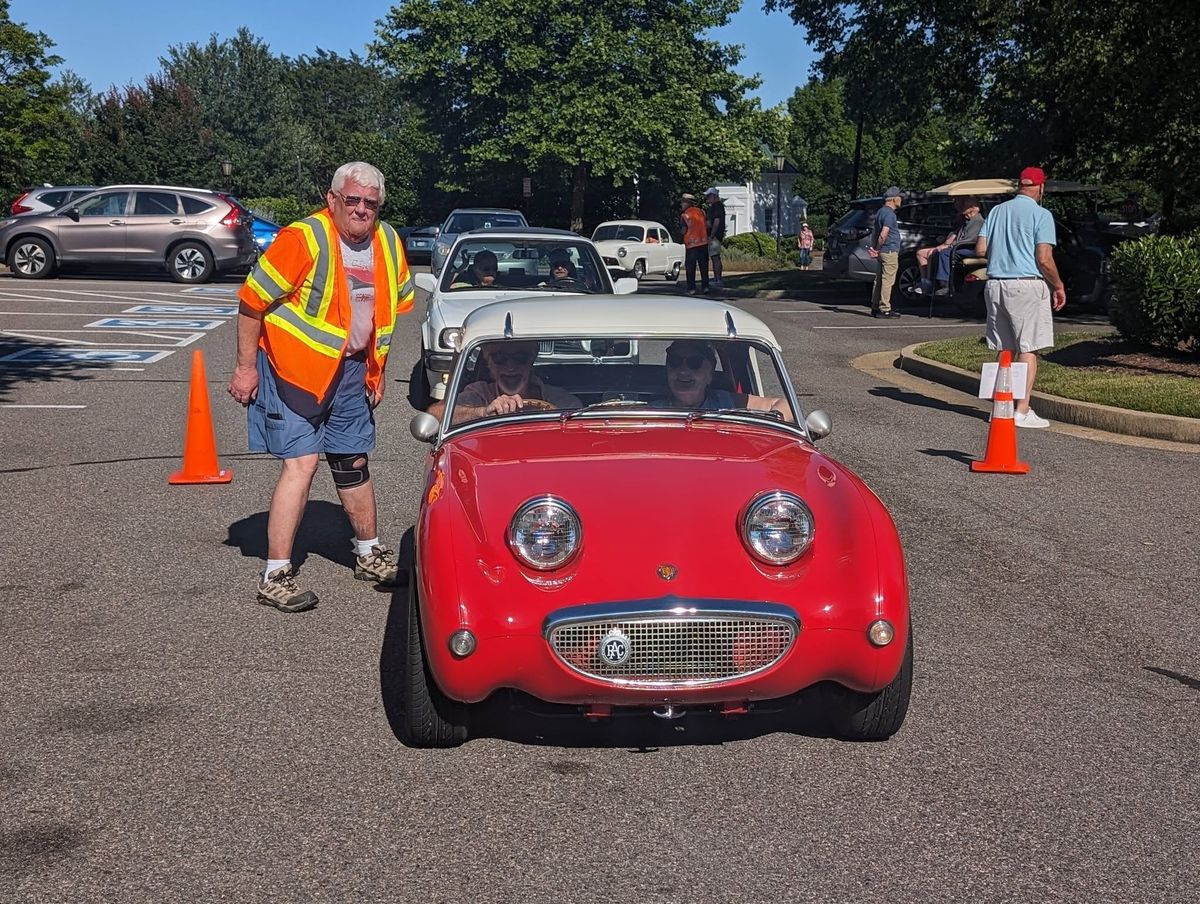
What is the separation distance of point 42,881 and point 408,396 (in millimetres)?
9749

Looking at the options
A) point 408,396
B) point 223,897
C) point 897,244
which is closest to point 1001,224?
point 408,396

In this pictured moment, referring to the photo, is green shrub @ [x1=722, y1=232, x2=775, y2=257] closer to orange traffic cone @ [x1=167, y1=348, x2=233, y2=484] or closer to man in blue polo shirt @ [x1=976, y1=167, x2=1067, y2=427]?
man in blue polo shirt @ [x1=976, y1=167, x2=1067, y2=427]

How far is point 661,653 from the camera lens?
4.29 metres

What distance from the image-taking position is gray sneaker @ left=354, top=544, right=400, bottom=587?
664cm

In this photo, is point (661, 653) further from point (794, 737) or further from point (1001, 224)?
point (1001, 224)

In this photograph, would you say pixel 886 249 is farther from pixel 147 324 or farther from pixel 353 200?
pixel 353 200

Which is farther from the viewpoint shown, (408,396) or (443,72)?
(443,72)

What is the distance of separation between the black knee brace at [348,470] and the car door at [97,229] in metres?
21.9

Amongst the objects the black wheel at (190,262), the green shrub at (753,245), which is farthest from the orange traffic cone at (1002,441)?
the green shrub at (753,245)

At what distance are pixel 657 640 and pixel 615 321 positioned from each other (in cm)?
196

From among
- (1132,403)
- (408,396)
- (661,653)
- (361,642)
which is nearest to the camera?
(661,653)

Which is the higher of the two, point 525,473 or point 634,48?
point 634,48

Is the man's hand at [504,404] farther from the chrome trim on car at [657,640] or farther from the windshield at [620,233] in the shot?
the windshield at [620,233]

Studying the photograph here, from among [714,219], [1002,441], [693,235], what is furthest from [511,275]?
[714,219]
